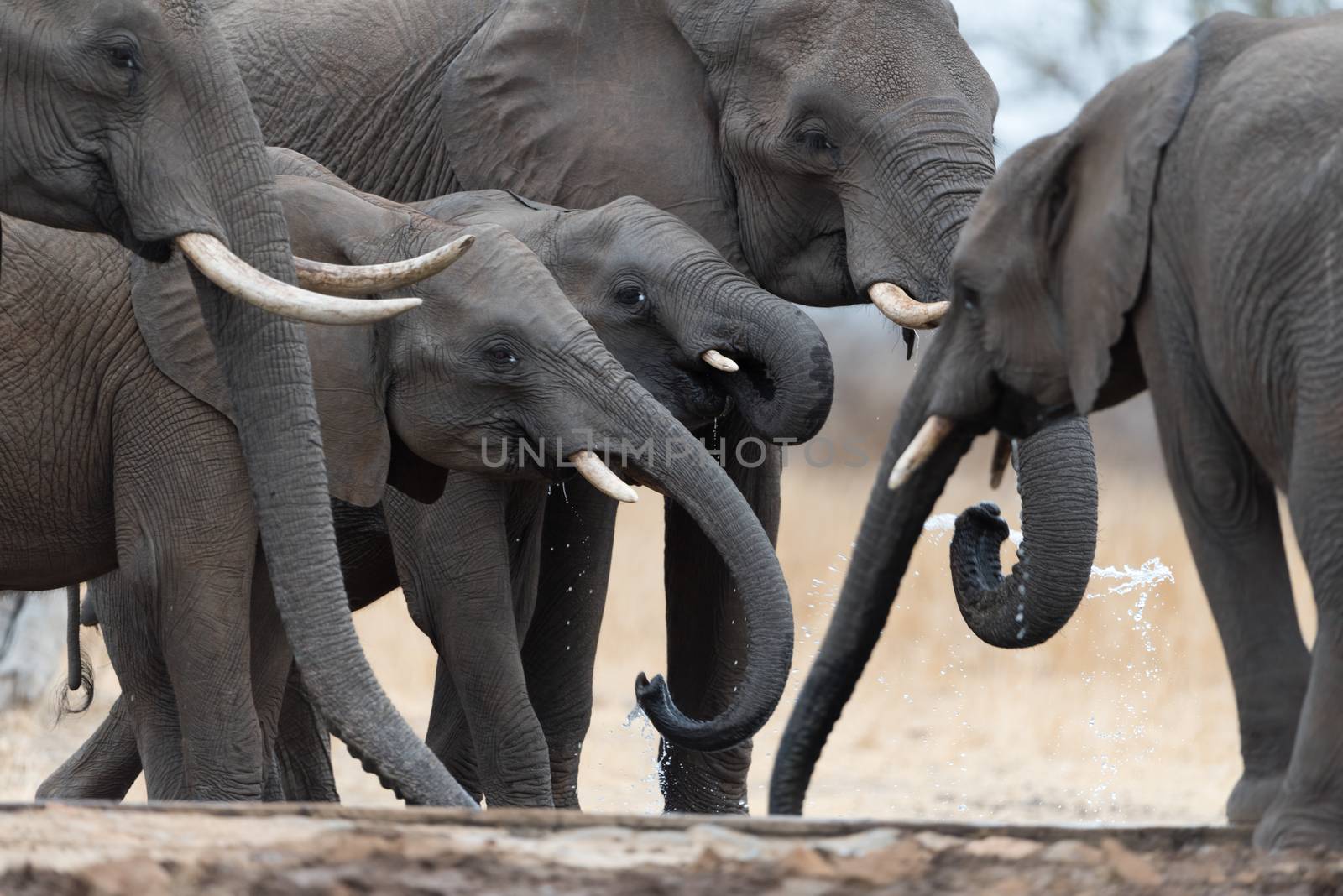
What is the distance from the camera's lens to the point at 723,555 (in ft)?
13.2

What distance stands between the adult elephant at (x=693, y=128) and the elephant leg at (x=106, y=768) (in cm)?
113

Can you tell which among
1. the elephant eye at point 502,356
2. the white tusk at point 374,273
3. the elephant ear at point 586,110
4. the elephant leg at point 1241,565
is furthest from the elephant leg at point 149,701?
the elephant leg at point 1241,565

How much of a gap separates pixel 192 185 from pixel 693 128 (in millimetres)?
1552

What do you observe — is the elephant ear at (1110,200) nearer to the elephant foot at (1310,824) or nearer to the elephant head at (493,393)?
the elephant foot at (1310,824)

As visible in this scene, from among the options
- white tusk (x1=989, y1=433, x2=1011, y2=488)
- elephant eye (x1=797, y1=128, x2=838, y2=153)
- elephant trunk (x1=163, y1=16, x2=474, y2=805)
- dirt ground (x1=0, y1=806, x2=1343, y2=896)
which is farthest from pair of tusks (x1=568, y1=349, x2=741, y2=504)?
dirt ground (x1=0, y1=806, x2=1343, y2=896)

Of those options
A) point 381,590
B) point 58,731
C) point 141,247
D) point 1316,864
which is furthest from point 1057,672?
point 1316,864

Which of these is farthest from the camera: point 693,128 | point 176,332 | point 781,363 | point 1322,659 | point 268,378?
point 693,128

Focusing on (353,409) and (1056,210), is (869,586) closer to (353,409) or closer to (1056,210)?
(1056,210)

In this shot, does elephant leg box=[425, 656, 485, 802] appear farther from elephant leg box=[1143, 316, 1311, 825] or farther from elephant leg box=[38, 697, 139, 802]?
elephant leg box=[1143, 316, 1311, 825]

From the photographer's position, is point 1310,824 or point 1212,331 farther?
point 1212,331

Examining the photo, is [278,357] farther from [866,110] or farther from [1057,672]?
[1057,672]

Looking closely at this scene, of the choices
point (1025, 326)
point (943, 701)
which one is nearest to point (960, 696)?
point (943, 701)

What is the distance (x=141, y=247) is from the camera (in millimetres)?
3688

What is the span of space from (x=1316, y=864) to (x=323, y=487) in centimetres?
177
